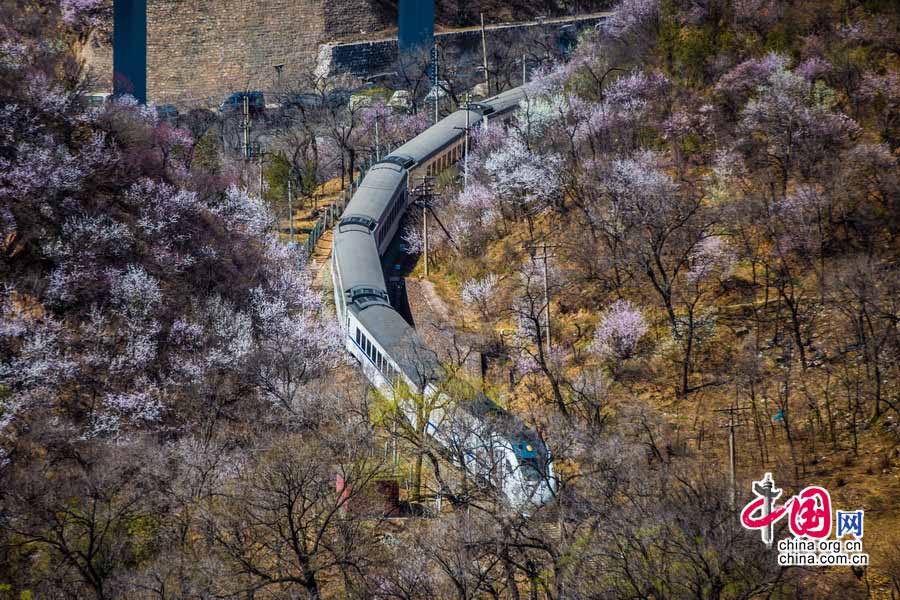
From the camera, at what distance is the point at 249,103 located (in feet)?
204

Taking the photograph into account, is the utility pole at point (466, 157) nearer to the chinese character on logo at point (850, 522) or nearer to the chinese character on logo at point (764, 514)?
the chinese character on logo at point (850, 522)

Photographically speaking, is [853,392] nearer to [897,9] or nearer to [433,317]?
[433,317]

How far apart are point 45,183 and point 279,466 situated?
13.1 meters

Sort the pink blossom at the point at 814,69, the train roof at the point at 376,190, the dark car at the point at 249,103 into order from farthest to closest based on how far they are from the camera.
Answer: the dark car at the point at 249,103 < the train roof at the point at 376,190 < the pink blossom at the point at 814,69

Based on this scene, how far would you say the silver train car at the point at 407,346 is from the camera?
26969 mm

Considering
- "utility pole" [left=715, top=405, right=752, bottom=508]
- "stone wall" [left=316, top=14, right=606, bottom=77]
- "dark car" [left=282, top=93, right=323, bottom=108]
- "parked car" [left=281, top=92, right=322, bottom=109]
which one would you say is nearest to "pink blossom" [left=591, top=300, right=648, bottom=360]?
"utility pole" [left=715, top=405, right=752, bottom=508]

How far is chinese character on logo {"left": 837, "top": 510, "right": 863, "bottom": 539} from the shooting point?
Result: 83.4 feet

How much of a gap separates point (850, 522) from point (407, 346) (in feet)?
34.8

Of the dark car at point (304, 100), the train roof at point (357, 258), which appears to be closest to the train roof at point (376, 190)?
the train roof at point (357, 258)

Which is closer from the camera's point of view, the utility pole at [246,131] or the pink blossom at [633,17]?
the pink blossom at [633,17]

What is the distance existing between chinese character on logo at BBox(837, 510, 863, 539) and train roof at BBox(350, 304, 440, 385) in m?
8.64

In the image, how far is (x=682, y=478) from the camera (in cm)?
2644

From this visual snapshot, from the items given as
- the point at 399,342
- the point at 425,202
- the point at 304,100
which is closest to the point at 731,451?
the point at 399,342

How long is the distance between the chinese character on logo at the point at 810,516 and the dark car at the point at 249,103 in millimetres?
40824
